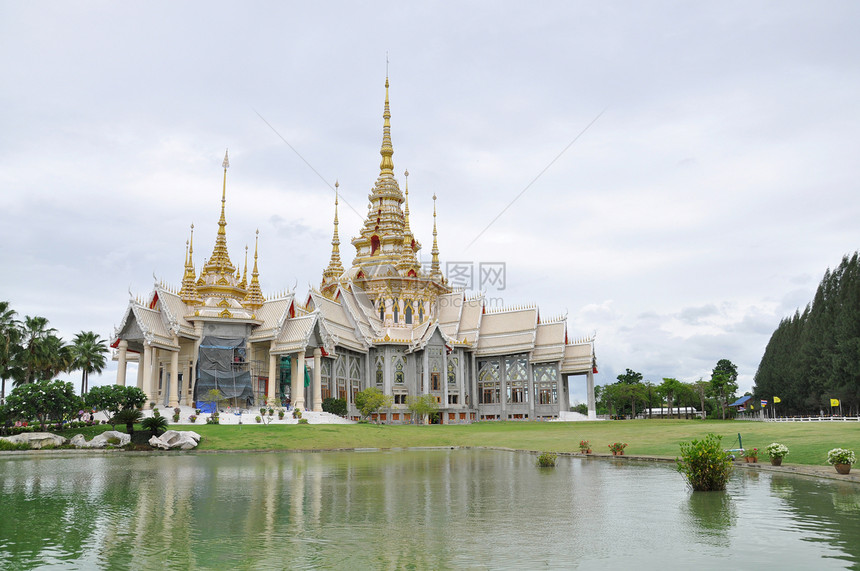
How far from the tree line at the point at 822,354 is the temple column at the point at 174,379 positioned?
48497mm

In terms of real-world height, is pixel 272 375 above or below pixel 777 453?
above

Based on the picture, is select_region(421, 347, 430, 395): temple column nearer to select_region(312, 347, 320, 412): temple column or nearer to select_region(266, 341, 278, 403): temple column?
select_region(312, 347, 320, 412): temple column

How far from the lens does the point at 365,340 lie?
59719mm

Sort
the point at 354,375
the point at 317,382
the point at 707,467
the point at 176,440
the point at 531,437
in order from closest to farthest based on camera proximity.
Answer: the point at 707,467
the point at 176,440
the point at 531,437
the point at 317,382
the point at 354,375

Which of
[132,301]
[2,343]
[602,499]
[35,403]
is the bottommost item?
[602,499]

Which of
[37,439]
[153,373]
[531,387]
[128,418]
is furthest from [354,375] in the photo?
[37,439]

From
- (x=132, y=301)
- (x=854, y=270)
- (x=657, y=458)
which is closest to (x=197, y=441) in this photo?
(x=132, y=301)

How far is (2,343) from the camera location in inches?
1690

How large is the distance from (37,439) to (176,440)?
6272 mm

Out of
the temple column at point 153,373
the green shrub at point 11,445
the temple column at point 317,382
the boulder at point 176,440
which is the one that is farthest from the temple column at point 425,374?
the green shrub at point 11,445

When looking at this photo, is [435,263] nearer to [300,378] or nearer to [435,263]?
[435,263]

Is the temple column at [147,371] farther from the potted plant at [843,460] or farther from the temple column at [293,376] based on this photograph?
the potted plant at [843,460]

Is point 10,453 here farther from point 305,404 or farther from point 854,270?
point 854,270

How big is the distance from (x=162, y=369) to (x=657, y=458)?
3918 cm
